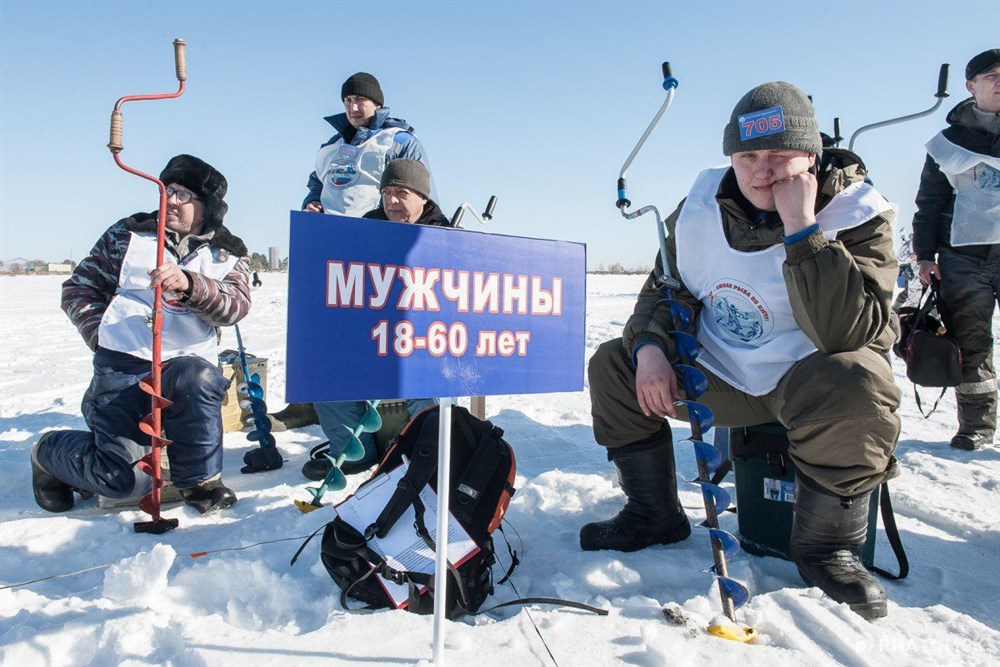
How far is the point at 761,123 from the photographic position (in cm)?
193

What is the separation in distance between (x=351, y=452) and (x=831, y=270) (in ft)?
7.72

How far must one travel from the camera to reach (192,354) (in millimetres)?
3010

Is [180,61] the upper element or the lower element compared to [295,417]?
upper

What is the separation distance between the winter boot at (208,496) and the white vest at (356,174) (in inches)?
72.6

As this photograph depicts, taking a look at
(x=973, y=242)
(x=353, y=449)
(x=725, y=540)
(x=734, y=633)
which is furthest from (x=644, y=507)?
(x=973, y=242)

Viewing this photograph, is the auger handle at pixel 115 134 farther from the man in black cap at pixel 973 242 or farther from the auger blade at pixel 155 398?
the man in black cap at pixel 973 242

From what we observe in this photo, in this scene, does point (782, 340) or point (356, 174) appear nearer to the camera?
point (782, 340)

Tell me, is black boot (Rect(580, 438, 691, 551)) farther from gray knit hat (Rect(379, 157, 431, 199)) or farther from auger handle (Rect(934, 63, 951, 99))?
auger handle (Rect(934, 63, 951, 99))

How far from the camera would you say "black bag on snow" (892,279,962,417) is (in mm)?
3451

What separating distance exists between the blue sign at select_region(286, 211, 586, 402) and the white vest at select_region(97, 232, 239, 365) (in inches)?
69.8

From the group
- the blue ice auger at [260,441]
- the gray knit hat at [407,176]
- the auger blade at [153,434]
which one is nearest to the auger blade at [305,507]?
the auger blade at [153,434]

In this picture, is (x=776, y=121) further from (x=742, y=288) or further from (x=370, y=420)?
(x=370, y=420)

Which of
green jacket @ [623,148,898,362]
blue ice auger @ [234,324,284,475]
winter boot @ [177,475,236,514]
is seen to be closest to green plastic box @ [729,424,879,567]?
green jacket @ [623,148,898,362]

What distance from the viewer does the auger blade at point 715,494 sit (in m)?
1.95
